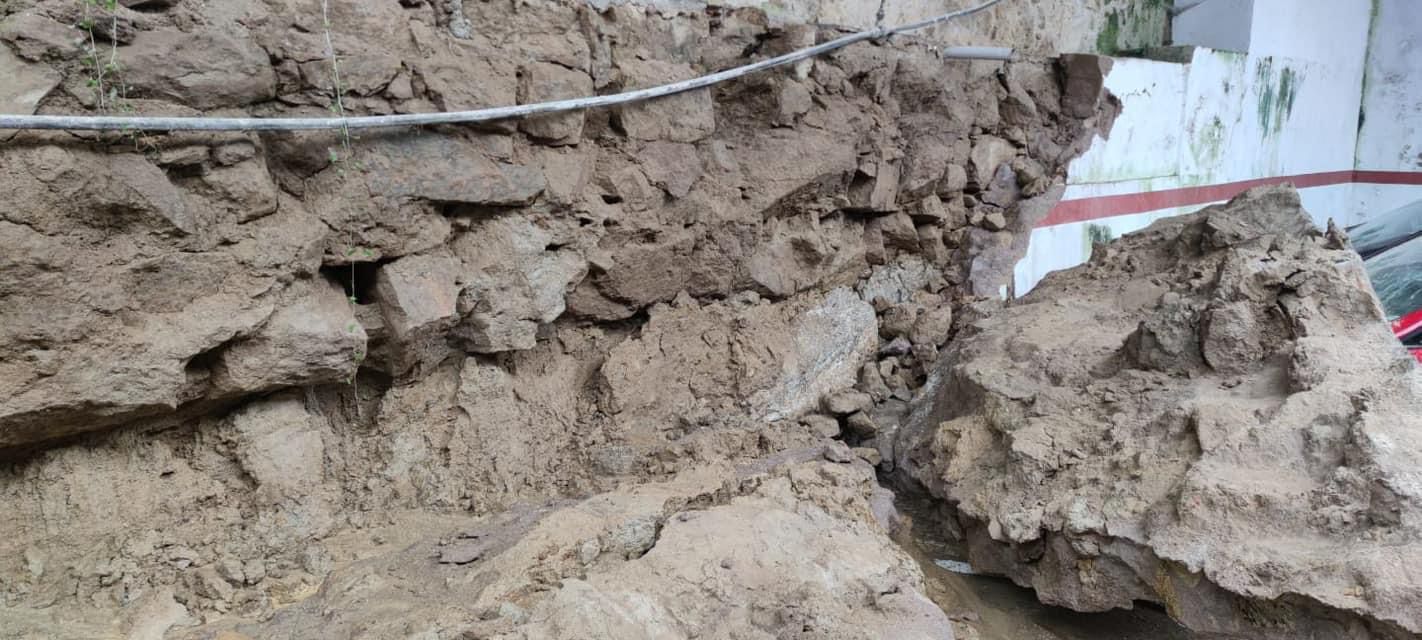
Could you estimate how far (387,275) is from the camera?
7.86 ft

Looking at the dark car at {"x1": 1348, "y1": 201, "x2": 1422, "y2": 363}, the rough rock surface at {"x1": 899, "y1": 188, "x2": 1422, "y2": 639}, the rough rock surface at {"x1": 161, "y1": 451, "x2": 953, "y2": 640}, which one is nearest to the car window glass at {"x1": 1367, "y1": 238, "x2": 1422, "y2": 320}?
the dark car at {"x1": 1348, "y1": 201, "x2": 1422, "y2": 363}

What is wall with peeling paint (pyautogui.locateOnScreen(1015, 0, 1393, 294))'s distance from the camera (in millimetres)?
5039

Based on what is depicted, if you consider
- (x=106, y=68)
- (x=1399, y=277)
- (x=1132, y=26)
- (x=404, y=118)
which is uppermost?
(x=1132, y=26)

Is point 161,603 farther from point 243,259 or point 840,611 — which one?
point 840,611

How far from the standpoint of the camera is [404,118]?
2248 mm

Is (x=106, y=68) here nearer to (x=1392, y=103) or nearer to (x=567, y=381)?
(x=567, y=381)

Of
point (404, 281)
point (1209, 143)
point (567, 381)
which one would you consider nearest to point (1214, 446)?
point (567, 381)

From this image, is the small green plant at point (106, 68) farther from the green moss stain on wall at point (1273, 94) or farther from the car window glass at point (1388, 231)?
the green moss stain on wall at point (1273, 94)

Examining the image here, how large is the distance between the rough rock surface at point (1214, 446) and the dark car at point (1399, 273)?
2.29ft

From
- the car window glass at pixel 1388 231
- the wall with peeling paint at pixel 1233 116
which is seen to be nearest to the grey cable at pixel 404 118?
the wall with peeling paint at pixel 1233 116

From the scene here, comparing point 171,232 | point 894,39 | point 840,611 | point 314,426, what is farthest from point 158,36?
point 894,39

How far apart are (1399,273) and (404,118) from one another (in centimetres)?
419

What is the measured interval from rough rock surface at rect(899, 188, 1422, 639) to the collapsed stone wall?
648 millimetres

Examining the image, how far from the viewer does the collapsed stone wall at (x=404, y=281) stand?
1.91 m
